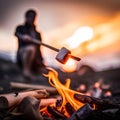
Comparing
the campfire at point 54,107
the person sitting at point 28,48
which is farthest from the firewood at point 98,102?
the person sitting at point 28,48

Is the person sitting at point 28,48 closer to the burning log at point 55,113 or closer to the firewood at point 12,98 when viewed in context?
the firewood at point 12,98

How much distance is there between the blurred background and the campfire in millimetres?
9272

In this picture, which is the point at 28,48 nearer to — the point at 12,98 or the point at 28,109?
the point at 12,98

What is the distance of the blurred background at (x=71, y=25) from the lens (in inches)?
654

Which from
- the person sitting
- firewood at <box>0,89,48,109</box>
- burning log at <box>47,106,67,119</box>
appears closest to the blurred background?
the person sitting

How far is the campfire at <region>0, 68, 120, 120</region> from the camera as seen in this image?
5926 millimetres

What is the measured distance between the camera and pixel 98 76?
42.8 ft

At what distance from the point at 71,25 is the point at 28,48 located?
619 cm

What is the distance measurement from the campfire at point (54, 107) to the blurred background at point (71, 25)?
9.27 meters

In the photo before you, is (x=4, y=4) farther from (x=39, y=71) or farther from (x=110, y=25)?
(x=39, y=71)

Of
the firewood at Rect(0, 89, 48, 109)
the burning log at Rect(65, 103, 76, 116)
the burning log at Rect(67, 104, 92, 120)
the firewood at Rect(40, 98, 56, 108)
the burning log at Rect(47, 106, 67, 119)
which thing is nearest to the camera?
the burning log at Rect(67, 104, 92, 120)

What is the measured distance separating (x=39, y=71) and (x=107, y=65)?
4.82 m

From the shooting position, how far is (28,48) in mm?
11508

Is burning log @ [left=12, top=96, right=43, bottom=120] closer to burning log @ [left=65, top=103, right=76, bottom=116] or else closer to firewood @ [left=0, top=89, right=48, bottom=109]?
firewood @ [left=0, top=89, right=48, bottom=109]
